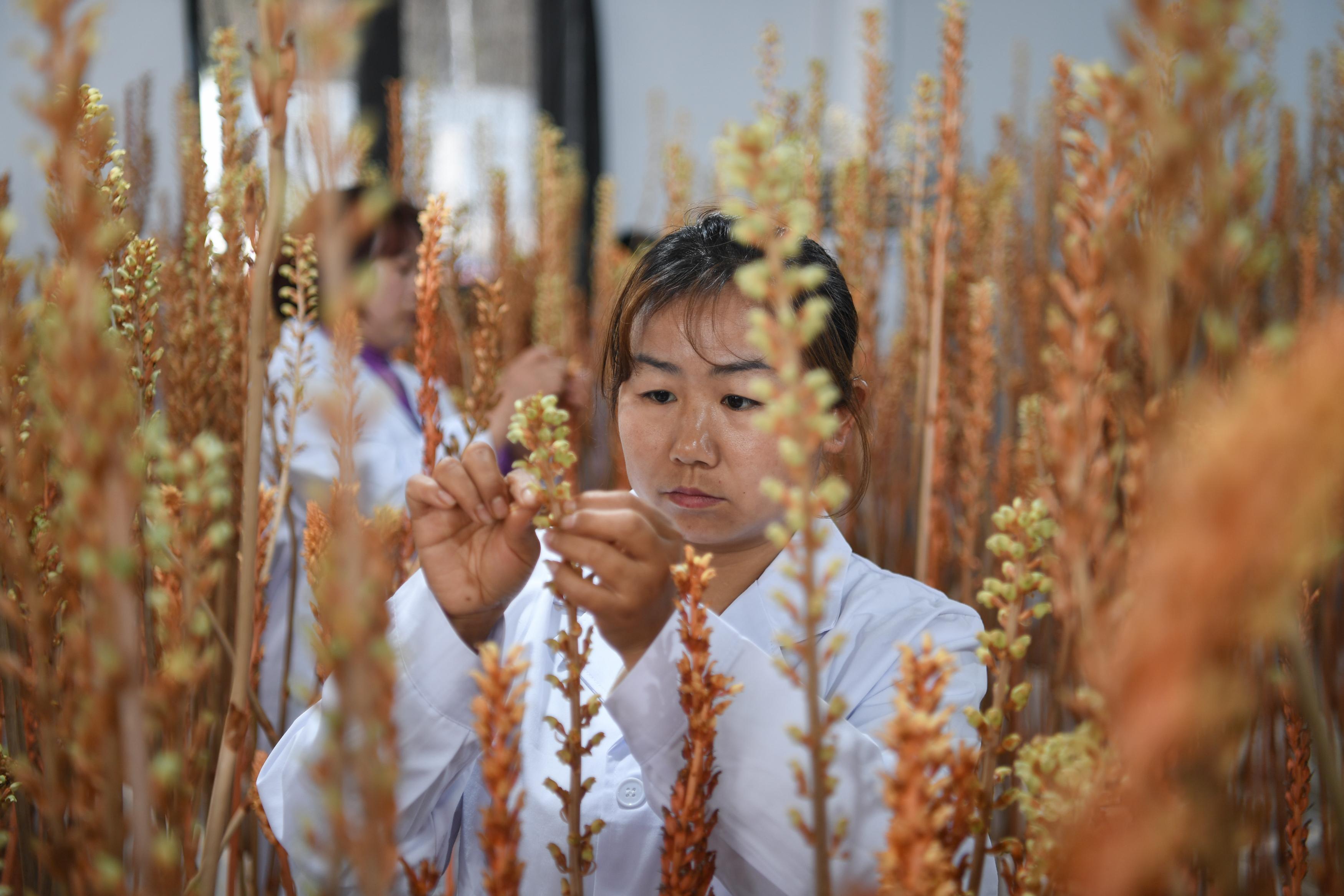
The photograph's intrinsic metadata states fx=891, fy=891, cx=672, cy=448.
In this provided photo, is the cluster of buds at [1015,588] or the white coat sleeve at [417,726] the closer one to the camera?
the cluster of buds at [1015,588]

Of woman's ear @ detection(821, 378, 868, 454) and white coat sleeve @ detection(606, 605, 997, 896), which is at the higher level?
woman's ear @ detection(821, 378, 868, 454)

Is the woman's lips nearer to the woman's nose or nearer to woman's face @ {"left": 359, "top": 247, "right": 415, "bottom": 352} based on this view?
the woman's nose

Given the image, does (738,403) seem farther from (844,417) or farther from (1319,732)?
(1319,732)

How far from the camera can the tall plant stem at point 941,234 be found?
1.44ft

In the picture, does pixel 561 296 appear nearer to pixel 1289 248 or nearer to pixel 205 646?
pixel 205 646

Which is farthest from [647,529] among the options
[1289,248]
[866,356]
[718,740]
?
[1289,248]

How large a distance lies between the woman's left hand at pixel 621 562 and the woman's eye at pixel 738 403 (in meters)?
0.26

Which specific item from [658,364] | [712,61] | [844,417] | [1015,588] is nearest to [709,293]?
[658,364]

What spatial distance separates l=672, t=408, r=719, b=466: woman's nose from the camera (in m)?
0.55

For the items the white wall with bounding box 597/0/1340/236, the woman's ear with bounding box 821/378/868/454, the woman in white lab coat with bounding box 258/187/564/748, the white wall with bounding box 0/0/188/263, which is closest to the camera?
the woman's ear with bounding box 821/378/868/454

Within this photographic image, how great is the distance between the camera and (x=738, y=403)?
1.85 feet

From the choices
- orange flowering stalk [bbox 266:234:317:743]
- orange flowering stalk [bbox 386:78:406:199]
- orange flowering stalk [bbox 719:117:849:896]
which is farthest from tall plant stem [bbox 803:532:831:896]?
orange flowering stalk [bbox 386:78:406:199]

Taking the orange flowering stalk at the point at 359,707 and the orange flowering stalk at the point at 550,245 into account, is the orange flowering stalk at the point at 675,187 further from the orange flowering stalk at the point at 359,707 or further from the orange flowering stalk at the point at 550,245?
the orange flowering stalk at the point at 359,707

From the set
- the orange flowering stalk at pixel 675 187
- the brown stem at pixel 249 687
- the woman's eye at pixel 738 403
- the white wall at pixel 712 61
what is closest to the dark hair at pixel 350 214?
the brown stem at pixel 249 687
